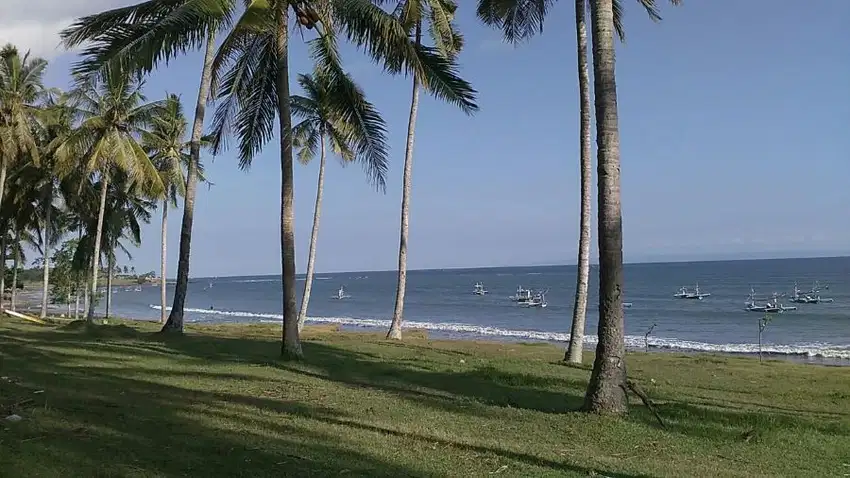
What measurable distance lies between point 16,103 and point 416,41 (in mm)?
17685

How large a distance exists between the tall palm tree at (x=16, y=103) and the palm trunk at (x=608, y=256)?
84.8 ft

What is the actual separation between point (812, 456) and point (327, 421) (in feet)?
16.7

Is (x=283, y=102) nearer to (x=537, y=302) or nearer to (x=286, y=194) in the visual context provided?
(x=286, y=194)

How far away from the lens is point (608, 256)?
8680mm

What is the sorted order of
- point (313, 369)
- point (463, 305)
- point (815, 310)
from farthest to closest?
point (463, 305) < point (815, 310) < point (313, 369)

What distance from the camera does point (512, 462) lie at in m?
6.10

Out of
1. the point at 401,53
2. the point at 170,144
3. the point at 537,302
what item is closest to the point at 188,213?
the point at 401,53

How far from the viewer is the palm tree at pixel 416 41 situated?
20.5m

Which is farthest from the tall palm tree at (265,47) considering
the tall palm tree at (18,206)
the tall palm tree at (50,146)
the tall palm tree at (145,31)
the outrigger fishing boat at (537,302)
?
the outrigger fishing boat at (537,302)

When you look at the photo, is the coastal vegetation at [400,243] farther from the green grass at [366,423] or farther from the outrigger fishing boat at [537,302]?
the outrigger fishing boat at [537,302]

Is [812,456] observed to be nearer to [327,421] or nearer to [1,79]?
[327,421]

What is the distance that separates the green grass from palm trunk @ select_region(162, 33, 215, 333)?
491 centimetres

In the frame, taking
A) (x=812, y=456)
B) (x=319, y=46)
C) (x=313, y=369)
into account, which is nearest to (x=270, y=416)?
(x=313, y=369)

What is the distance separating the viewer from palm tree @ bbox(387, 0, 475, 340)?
20.5m
